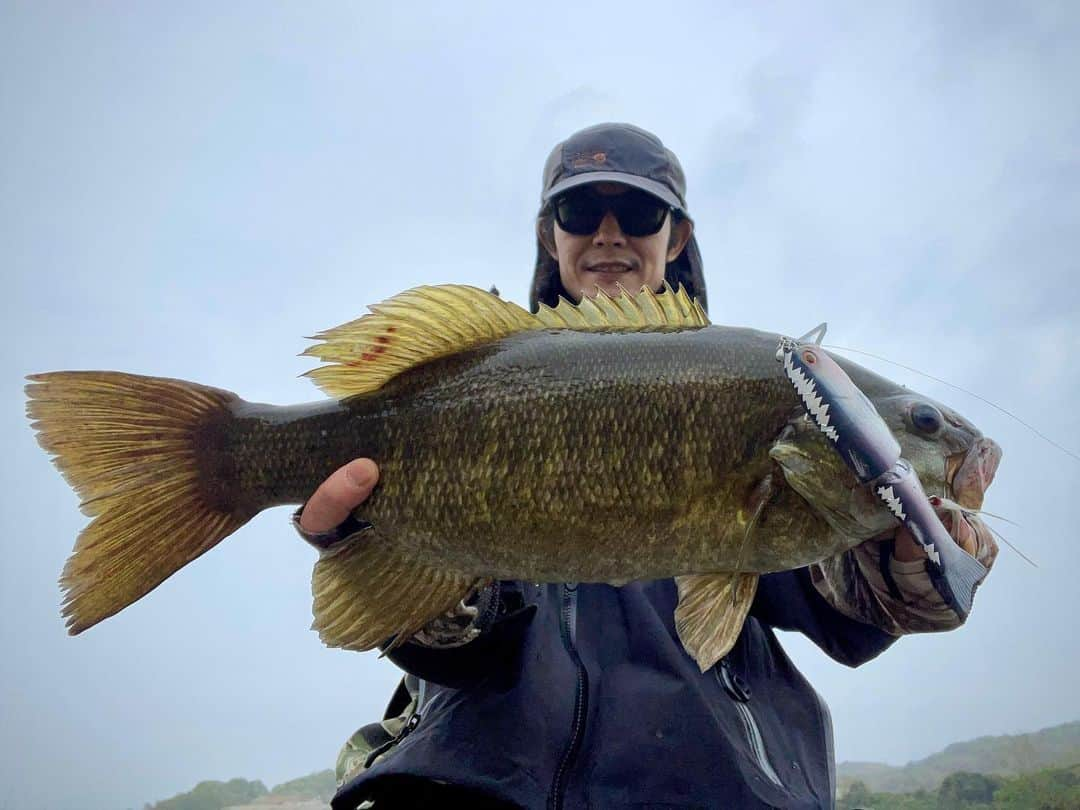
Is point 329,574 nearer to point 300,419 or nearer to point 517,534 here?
point 300,419

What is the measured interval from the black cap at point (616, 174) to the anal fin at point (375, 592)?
1.79 meters

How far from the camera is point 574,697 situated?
7.13ft

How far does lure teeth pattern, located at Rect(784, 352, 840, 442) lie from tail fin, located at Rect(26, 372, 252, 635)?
1.64 metres

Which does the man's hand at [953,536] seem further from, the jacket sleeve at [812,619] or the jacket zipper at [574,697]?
the jacket zipper at [574,697]

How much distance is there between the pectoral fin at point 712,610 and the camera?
197cm

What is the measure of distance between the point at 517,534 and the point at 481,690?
629mm

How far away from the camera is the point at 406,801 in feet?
7.14

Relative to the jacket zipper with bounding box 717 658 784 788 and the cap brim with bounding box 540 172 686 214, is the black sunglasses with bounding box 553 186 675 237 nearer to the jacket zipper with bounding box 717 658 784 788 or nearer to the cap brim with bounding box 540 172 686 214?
the cap brim with bounding box 540 172 686 214

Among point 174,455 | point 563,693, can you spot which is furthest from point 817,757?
point 174,455

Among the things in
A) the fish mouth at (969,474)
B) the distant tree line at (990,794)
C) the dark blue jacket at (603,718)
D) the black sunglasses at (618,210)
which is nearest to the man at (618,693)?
the dark blue jacket at (603,718)

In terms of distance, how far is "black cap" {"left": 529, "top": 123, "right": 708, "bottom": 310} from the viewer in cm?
357

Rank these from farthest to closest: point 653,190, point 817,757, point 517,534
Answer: point 653,190
point 817,757
point 517,534

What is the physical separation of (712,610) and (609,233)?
2144 millimetres

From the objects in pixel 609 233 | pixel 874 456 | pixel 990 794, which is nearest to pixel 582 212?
pixel 609 233
